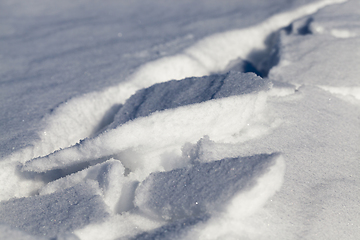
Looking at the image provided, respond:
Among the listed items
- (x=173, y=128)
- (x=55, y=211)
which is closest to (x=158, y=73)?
(x=173, y=128)

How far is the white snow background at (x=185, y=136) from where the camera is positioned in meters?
0.89

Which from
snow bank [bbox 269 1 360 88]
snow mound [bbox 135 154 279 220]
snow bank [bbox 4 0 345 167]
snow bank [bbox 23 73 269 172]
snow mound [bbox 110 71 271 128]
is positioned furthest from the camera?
snow bank [bbox 269 1 360 88]

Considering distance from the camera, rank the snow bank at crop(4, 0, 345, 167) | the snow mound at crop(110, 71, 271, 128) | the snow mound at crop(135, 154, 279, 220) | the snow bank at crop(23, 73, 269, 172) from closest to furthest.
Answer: the snow mound at crop(135, 154, 279, 220)
the snow bank at crop(23, 73, 269, 172)
the snow mound at crop(110, 71, 271, 128)
the snow bank at crop(4, 0, 345, 167)

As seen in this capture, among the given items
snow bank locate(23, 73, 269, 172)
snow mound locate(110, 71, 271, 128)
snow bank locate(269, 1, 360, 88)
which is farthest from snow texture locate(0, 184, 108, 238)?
snow bank locate(269, 1, 360, 88)

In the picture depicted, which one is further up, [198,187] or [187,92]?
[187,92]

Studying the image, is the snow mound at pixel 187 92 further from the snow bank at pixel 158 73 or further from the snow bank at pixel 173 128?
the snow bank at pixel 158 73

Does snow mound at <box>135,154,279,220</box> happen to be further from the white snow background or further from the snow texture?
the snow texture

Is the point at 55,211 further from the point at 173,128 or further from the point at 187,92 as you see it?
the point at 187,92

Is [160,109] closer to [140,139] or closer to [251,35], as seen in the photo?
[140,139]

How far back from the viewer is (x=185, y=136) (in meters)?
1.14

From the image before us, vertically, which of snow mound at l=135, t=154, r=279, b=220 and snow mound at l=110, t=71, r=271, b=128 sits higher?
snow mound at l=110, t=71, r=271, b=128

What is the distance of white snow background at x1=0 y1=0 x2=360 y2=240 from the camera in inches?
34.9

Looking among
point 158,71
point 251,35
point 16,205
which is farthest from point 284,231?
point 251,35

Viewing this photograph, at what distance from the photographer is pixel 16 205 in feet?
3.41
